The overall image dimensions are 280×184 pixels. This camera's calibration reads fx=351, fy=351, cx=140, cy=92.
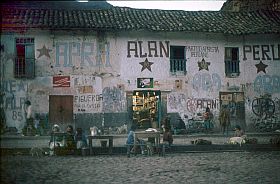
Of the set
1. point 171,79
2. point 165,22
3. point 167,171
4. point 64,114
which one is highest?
point 165,22

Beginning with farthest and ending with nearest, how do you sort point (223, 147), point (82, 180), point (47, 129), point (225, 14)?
point (225, 14)
point (47, 129)
point (223, 147)
point (82, 180)

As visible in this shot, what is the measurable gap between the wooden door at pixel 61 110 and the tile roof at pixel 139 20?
323 cm

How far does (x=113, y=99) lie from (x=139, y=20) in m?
4.05

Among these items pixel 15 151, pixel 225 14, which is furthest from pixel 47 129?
pixel 225 14

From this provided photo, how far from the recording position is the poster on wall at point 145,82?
55.5 feet

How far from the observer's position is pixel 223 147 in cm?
1167

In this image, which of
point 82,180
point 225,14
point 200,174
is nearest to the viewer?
point 82,180

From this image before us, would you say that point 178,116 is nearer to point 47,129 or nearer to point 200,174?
point 47,129

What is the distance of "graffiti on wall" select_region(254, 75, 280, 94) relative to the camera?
17.7m

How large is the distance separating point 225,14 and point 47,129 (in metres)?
11.3

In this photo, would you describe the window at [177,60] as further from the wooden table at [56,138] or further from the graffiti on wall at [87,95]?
the wooden table at [56,138]

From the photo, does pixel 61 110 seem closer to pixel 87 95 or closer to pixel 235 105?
pixel 87 95

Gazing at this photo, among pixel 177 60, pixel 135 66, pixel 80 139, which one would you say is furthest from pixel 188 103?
pixel 80 139

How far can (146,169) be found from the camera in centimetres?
789
